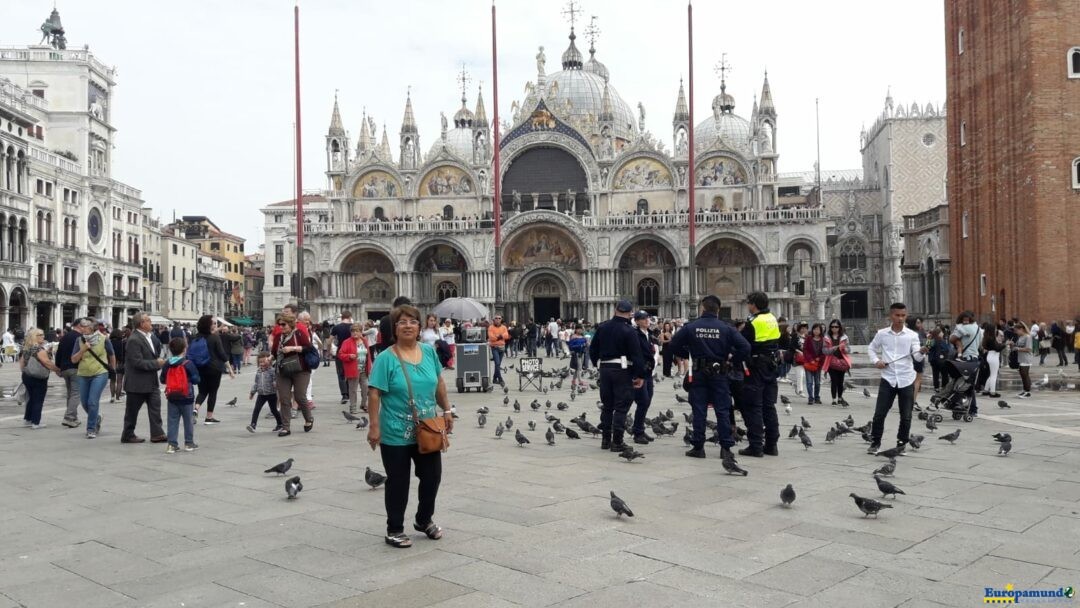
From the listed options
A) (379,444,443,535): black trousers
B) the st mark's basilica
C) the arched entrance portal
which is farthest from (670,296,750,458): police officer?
the arched entrance portal

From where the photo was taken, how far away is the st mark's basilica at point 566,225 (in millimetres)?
48375

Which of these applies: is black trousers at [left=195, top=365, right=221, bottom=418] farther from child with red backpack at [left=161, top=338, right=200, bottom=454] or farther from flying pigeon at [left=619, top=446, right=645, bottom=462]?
flying pigeon at [left=619, top=446, right=645, bottom=462]

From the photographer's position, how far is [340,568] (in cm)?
552

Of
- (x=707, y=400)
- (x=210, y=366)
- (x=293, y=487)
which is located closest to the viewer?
(x=293, y=487)

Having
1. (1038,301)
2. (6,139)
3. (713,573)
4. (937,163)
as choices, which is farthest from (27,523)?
(937,163)

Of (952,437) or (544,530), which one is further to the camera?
(952,437)

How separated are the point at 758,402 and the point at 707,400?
22.7 inches

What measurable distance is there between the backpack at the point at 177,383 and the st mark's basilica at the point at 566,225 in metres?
38.2

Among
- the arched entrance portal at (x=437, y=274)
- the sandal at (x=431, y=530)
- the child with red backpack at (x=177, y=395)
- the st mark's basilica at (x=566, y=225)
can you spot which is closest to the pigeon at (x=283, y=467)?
the child with red backpack at (x=177, y=395)

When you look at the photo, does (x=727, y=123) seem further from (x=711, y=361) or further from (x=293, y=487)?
(x=293, y=487)

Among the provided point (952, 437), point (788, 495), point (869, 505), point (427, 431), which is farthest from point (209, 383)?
point (952, 437)

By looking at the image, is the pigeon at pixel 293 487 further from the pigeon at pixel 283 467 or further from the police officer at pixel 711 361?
the police officer at pixel 711 361

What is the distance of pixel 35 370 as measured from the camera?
41.1 ft

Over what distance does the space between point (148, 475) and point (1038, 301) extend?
90.7ft
